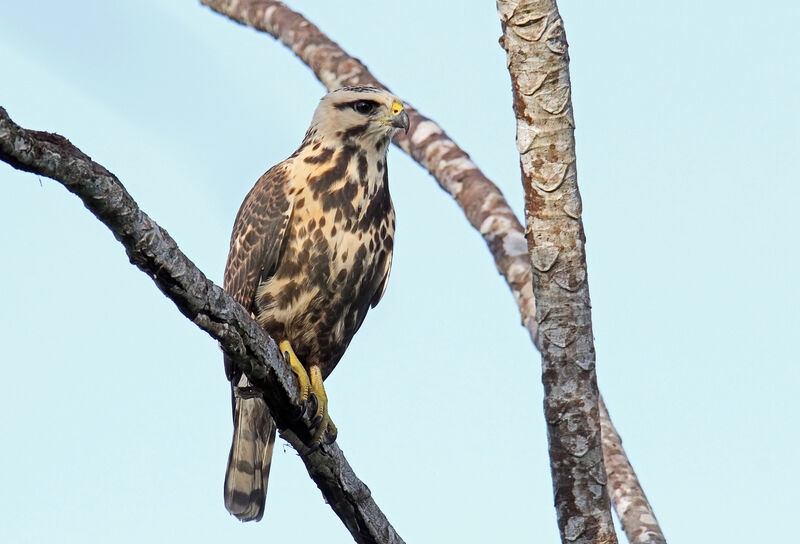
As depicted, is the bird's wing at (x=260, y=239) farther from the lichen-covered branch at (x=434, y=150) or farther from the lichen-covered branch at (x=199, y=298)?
the lichen-covered branch at (x=434, y=150)

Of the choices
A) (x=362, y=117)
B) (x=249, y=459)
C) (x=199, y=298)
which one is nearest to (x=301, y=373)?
(x=249, y=459)

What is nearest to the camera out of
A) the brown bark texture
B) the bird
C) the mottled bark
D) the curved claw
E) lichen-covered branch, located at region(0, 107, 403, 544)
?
lichen-covered branch, located at region(0, 107, 403, 544)

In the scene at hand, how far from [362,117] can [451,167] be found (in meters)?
1.02

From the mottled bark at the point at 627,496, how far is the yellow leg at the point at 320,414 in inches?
51.0

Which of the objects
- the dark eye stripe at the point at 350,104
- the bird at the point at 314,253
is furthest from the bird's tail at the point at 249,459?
the dark eye stripe at the point at 350,104

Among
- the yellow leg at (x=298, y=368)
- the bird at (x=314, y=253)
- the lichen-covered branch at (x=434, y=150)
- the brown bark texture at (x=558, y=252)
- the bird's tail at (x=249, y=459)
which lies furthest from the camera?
the lichen-covered branch at (x=434, y=150)

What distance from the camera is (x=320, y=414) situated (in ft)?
14.8

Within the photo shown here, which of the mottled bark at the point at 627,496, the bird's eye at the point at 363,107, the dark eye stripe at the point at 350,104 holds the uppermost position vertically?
the dark eye stripe at the point at 350,104

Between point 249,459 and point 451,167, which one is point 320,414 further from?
point 451,167

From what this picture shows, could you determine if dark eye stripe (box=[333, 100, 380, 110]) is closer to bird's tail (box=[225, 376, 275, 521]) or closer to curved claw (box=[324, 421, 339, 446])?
bird's tail (box=[225, 376, 275, 521])

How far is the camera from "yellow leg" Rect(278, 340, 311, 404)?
463 cm

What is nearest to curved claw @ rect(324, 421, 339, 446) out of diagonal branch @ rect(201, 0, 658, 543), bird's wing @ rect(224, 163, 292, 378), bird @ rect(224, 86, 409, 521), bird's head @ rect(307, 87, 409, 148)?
bird @ rect(224, 86, 409, 521)

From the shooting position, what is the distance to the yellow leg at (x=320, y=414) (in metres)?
4.16

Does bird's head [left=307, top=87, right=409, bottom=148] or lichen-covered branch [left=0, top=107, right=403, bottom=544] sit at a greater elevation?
bird's head [left=307, top=87, right=409, bottom=148]
